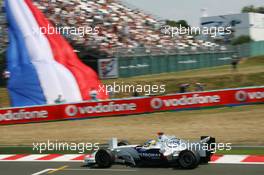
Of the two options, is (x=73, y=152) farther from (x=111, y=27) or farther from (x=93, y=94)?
(x=111, y=27)

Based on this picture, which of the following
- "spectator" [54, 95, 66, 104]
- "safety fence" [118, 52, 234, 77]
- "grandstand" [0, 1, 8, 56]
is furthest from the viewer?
"safety fence" [118, 52, 234, 77]

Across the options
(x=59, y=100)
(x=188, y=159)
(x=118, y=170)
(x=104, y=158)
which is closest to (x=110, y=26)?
(x=59, y=100)

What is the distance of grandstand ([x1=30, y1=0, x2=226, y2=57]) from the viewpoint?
33188 millimetres

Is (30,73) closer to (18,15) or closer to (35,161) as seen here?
(18,15)

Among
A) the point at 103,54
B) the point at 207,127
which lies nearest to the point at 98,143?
the point at 207,127

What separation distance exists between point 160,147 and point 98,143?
226 inches

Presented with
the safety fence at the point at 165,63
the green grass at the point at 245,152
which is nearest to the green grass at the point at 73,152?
the green grass at the point at 245,152

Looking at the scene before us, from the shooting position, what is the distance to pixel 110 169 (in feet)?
40.7

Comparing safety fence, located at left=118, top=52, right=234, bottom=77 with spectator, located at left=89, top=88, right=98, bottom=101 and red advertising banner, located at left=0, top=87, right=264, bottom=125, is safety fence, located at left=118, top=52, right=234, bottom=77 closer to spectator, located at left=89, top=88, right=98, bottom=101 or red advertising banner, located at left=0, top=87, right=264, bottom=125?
spectator, located at left=89, top=88, right=98, bottom=101

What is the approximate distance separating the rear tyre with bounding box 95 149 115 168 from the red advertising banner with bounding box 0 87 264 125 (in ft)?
35.4

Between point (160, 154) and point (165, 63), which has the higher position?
point (165, 63)

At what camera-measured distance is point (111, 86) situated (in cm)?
2886

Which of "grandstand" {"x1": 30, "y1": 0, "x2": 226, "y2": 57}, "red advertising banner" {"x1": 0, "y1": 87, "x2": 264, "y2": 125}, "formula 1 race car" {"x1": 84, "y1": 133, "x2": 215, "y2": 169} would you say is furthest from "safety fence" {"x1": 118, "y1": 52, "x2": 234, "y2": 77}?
"formula 1 race car" {"x1": 84, "y1": 133, "x2": 215, "y2": 169}

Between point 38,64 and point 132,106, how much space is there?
6831mm
